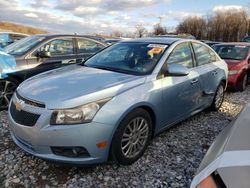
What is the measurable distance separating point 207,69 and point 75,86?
8.99 ft

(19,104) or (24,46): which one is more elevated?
(24,46)

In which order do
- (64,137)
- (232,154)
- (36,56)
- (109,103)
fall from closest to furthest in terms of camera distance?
(232,154) < (64,137) < (109,103) < (36,56)

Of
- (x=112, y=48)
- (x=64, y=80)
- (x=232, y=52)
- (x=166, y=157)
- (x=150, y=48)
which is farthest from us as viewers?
(x=232, y=52)

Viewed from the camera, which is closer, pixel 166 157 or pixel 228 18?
pixel 166 157

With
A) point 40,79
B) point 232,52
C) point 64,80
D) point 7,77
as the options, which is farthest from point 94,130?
point 232,52

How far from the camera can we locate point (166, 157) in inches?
156

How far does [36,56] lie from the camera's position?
631cm

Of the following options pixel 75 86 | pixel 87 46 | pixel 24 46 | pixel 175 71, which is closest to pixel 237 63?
pixel 87 46

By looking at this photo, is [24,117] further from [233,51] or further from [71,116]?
[233,51]

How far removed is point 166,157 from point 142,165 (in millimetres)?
424

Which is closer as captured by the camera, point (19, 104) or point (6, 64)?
point (19, 104)

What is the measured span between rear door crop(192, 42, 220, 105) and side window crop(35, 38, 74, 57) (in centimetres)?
313

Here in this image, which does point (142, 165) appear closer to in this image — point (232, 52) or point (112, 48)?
point (112, 48)

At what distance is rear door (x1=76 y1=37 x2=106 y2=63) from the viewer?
7.14 metres
